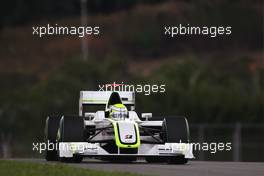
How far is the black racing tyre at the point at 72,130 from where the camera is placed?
23812 mm

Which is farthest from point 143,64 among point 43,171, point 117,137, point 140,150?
point 43,171

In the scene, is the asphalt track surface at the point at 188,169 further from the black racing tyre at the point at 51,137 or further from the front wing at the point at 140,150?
the black racing tyre at the point at 51,137

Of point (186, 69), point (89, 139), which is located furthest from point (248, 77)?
point (89, 139)

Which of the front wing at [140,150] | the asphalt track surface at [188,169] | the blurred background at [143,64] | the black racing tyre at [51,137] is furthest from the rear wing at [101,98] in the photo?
the blurred background at [143,64]

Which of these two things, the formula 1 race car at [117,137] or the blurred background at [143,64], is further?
the blurred background at [143,64]

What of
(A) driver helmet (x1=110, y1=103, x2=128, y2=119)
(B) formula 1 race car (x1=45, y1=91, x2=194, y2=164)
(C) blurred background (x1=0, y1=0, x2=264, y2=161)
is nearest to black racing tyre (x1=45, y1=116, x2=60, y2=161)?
(B) formula 1 race car (x1=45, y1=91, x2=194, y2=164)

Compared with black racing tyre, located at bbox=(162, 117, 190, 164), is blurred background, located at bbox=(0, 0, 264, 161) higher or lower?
higher

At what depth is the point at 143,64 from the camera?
80312mm

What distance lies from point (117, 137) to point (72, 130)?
3.09ft

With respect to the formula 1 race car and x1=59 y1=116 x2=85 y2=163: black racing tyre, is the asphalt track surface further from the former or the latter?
x1=59 y1=116 x2=85 y2=163: black racing tyre

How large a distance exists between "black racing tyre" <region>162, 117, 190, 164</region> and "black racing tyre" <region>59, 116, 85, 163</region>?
1.70 m

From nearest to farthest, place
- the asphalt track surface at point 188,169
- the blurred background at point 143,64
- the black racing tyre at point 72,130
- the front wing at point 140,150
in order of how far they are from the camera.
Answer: the asphalt track surface at point 188,169
the front wing at point 140,150
the black racing tyre at point 72,130
the blurred background at point 143,64

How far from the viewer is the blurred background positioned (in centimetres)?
5234

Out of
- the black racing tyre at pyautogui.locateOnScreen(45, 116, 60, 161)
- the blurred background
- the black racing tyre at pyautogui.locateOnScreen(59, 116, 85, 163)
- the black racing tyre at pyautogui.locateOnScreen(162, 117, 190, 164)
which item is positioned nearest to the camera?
the black racing tyre at pyautogui.locateOnScreen(59, 116, 85, 163)
